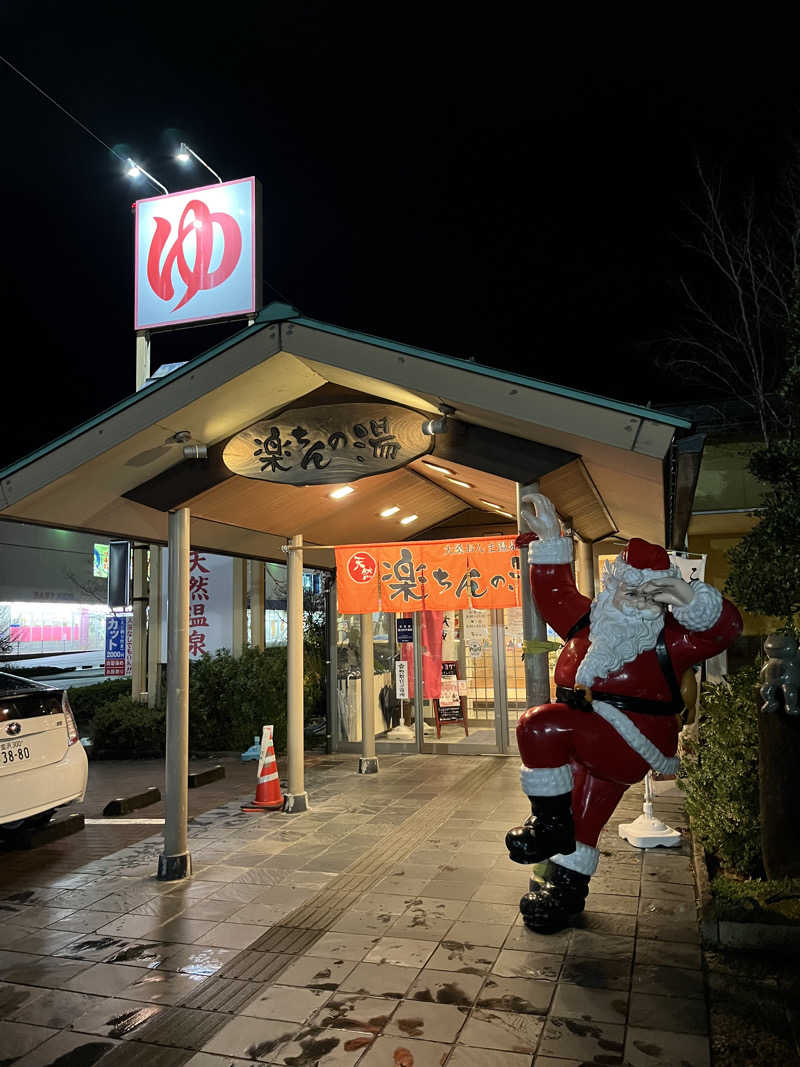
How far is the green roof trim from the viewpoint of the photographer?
451cm

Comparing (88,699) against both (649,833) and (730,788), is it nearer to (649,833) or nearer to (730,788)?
(649,833)

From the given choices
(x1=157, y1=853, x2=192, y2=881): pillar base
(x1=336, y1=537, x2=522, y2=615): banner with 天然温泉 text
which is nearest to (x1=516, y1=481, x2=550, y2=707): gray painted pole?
(x1=336, y1=537, x2=522, y2=615): banner with 天然温泉 text

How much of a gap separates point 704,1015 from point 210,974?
2.89m

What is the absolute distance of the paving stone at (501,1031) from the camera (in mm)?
3652

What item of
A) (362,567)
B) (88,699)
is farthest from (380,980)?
(88,699)

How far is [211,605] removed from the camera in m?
15.2

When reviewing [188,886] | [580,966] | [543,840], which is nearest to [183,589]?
[188,886]

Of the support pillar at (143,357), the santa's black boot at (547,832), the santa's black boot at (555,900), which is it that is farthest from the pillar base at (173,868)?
the support pillar at (143,357)

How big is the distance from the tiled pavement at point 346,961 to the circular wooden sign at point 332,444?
3.33m

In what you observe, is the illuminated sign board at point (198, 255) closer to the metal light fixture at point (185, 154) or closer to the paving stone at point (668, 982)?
the metal light fixture at point (185, 154)

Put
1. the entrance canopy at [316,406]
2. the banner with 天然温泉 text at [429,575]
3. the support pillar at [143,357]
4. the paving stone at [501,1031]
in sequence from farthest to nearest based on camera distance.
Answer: the support pillar at [143,357]
the banner with 天然温泉 text at [429,575]
the entrance canopy at [316,406]
the paving stone at [501,1031]

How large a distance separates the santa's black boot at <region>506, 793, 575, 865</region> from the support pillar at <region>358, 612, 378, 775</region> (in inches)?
248

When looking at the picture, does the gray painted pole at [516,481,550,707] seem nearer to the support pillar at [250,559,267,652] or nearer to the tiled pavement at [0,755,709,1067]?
the tiled pavement at [0,755,709,1067]

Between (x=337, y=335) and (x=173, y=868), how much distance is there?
4768 mm
